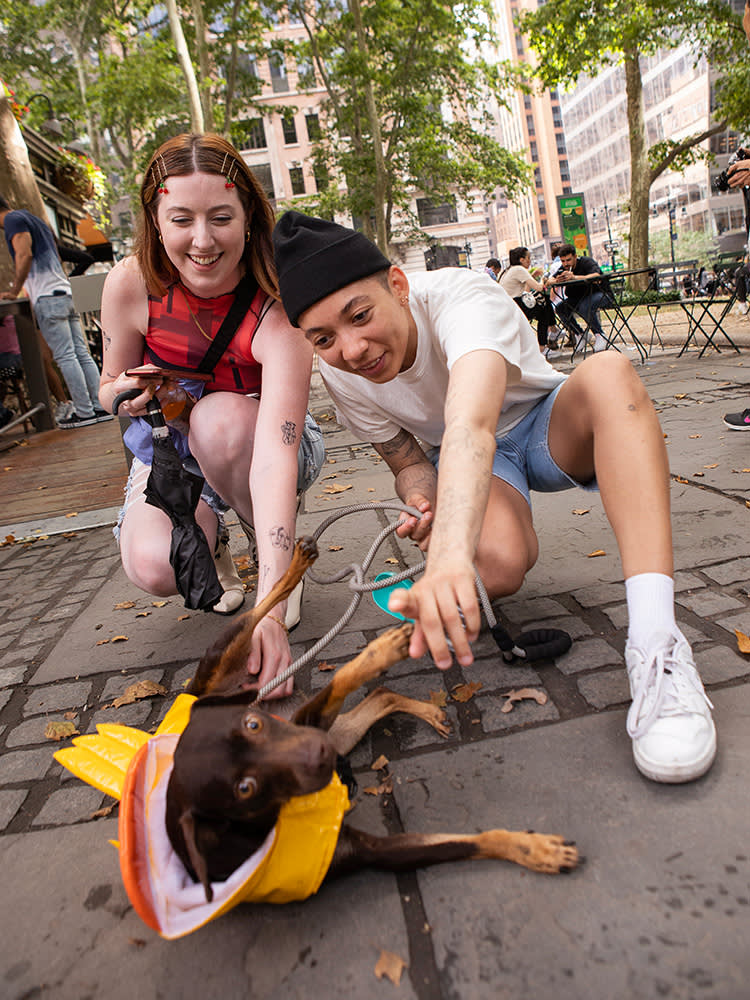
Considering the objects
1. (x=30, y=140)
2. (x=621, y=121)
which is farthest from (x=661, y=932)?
(x=621, y=121)

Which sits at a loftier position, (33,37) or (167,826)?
(33,37)

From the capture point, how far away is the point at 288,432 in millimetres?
2670

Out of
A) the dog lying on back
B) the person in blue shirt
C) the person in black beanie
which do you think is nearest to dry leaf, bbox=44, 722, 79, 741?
the dog lying on back

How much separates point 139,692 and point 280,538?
89cm

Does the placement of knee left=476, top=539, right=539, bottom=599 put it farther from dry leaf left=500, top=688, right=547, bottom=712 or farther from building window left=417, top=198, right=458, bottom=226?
building window left=417, top=198, right=458, bottom=226

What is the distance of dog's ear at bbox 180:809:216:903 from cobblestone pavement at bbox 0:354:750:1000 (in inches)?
11.2

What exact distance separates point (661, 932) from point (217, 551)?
2.49m

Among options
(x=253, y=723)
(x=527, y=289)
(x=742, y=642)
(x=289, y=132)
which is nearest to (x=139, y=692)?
(x=253, y=723)

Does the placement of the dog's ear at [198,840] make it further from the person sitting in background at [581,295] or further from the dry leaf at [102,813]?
the person sitting in background at [581,295]

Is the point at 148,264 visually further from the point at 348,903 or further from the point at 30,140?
the point at 30,140

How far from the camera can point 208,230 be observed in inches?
102

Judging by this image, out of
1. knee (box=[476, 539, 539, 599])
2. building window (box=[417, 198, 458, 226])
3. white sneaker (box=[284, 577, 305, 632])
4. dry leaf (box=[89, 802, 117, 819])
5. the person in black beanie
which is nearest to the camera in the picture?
the person in black beanie

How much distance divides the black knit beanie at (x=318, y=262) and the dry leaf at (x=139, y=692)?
57.7 inches

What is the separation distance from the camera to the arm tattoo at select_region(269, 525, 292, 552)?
2367mm
